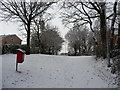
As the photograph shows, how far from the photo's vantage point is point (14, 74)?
5.79 meters

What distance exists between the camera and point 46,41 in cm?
2600

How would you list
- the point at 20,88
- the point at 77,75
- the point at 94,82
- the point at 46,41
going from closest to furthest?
the point at 20,88 < the point at 94,82 < the point at 77,75 < the point at 46,41

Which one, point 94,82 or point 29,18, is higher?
point 29,18

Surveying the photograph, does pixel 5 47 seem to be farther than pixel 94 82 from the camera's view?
Yes

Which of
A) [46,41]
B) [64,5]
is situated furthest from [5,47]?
[46,41]

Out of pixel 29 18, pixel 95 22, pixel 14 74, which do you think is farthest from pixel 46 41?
pixel 14 74

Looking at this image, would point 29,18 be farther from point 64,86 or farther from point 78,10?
point 64,86

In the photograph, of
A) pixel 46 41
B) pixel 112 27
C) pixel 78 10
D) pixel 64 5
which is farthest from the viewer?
pixel 46 41

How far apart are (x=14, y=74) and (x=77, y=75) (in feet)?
11.0

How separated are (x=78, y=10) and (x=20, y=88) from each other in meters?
11.0

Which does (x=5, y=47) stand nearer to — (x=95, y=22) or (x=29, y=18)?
(x=29, y=18)

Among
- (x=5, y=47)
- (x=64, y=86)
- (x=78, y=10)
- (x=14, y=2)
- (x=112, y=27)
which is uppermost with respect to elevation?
(x=14, y=2)

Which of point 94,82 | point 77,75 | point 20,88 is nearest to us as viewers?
point 20,88

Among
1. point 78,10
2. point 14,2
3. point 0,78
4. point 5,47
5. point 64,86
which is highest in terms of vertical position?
point 14,2
